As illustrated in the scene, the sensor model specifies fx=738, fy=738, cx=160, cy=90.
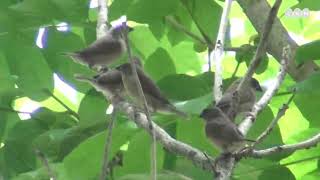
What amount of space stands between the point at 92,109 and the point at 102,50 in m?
0.14

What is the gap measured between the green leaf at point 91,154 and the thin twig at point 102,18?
346 mm

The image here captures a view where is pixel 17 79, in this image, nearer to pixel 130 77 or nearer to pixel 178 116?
pixel 130 77

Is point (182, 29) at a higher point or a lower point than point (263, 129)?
higher

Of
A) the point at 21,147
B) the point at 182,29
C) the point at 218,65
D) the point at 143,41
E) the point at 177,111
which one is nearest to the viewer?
the point at 218,65

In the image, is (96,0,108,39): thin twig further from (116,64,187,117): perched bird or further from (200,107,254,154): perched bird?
(200,107,254,154): perched bird

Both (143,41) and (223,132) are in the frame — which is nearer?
(223,132)

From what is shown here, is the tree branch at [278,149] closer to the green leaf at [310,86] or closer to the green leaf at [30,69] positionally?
the green leaf at [310,86]

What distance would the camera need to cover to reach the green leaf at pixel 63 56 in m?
1.87

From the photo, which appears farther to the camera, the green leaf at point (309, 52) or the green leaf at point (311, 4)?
the green leaf at point (311, 4)

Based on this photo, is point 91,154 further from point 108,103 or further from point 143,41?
point 143,41

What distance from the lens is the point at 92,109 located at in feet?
5.58

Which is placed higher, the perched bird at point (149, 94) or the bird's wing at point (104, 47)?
the bird's wing at point (104, 47)

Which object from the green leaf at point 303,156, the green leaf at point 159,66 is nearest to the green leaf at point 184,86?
the green leaf at point 159,66

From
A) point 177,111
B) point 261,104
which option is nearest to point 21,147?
point 177,111
